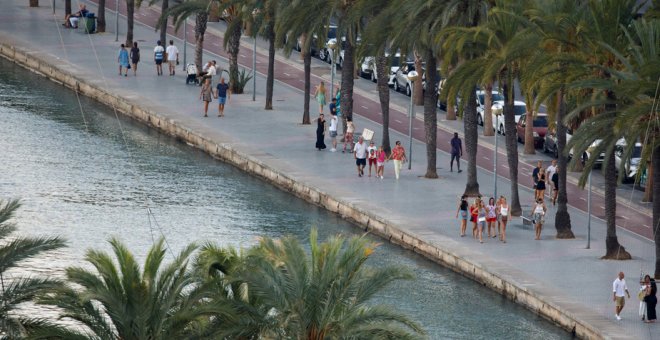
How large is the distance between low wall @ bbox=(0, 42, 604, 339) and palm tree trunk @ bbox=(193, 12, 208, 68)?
4443mm

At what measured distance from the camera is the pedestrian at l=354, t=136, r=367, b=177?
63062 mm

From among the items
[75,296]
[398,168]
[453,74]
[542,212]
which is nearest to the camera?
[75,296]

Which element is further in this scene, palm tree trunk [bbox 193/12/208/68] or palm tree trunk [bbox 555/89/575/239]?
palm tree trunk [bbox 193/12/208/68]

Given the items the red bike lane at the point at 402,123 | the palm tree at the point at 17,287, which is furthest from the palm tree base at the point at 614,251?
the palm tree at the point at 17,287

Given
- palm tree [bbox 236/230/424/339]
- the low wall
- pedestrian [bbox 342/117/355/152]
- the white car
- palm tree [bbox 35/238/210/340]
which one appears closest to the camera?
palm tree [bbox 35/238/210/340]

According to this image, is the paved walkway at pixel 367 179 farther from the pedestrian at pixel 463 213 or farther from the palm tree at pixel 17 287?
the palm tree at pixel 17 287

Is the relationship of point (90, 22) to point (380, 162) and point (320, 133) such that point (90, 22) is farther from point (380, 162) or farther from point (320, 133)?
point (380, 162)

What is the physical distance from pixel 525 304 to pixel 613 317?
328 cm

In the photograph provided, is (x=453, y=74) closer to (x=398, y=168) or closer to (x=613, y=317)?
(x=398, y=168)

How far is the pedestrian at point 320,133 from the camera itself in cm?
6719

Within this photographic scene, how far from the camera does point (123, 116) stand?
76.4 meters

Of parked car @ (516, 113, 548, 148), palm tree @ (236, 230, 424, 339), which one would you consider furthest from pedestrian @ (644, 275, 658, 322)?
parked car @ (516, 113, 548, 148)

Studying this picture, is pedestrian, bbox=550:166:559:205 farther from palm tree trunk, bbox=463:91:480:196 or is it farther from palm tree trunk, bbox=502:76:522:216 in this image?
palm tree trunk, bbox=463:91:480:196

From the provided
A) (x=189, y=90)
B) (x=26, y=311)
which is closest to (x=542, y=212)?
(x=26, y=311)
